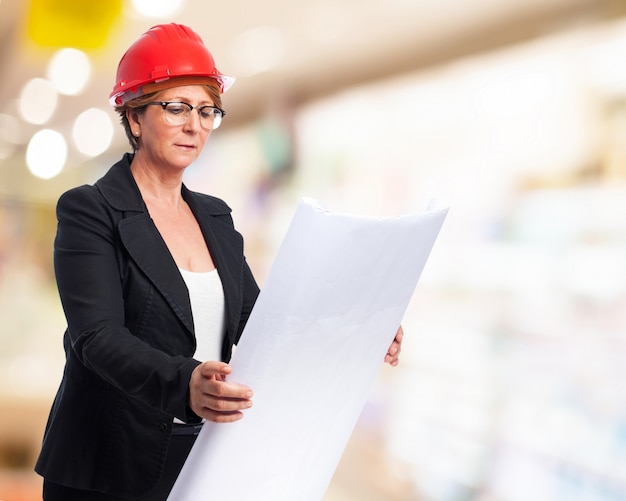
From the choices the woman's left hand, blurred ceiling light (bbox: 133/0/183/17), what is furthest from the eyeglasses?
blurred ceiling light (bbox: 133/0/183/17)

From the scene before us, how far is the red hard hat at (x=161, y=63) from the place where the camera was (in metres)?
1.10

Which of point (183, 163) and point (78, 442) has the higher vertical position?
point (183, 163)

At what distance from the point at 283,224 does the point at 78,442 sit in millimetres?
3908

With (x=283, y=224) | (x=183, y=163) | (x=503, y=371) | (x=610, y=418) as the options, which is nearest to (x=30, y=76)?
(x=283, y=224)

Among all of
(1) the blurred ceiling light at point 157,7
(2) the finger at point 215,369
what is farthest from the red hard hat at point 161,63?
(1) the blurred ceiling light at point 157,7

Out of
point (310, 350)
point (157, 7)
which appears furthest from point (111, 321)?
point (157, 7)

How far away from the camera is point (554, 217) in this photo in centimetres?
330

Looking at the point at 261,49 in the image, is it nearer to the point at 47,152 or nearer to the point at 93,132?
the point at 93,132

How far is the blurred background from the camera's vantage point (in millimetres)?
3129

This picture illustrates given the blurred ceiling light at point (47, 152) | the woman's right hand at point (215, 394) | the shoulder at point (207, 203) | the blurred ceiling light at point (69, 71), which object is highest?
the blurred ceiling light at point (69, 71)

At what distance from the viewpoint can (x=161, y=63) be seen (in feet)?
3.62

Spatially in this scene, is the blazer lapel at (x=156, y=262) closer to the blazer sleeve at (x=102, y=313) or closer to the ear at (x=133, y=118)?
the blazer sleeve at (x=102, y=313)

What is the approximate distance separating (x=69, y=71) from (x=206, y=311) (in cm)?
530

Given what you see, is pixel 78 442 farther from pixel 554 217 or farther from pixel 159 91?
pixel 554 217
